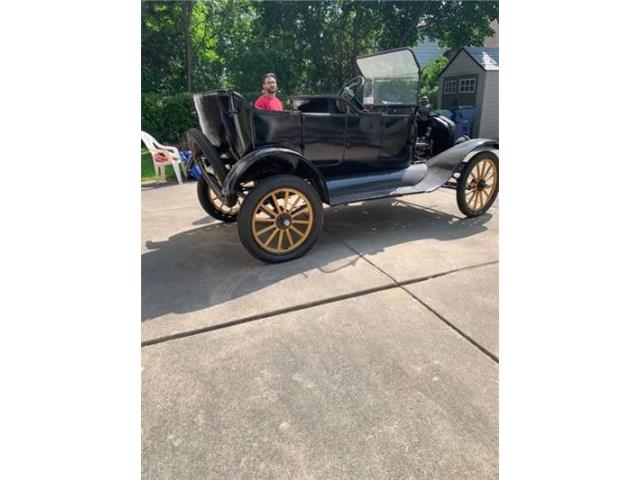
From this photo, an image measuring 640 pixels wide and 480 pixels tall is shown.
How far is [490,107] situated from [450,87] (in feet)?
7.34

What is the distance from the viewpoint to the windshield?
4461 millimetres

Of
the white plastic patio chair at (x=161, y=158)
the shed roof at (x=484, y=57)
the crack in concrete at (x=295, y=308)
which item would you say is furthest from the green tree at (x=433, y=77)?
the crack in concrete at (x=295, y=308)

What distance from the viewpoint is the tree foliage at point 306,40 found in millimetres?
16359

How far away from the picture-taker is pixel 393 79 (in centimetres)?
469

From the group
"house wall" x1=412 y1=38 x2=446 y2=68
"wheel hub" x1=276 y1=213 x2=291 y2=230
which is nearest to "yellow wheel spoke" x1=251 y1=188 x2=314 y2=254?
"wheel hub" x1=276 y1=213 x2=291 y2=230

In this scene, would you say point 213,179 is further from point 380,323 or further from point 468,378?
point 468,378

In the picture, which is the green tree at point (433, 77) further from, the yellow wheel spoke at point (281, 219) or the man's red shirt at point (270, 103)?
the yellow wheel spoke at point (281, 219)

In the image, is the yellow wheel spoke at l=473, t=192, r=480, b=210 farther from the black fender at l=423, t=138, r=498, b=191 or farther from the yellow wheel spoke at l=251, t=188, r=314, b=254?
the yellow wheel spoke at l=251, t=188, r=314, b=254

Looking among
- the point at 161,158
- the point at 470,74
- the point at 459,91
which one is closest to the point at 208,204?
the point at 161,158

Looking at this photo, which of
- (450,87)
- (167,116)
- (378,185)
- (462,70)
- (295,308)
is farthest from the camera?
(450,87)

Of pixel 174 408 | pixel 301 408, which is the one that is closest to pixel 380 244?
pixel 301 408

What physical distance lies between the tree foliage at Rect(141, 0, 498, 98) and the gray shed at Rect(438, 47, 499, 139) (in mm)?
4500

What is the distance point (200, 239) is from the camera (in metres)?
4.04

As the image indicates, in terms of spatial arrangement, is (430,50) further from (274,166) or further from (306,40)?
(274,166)
